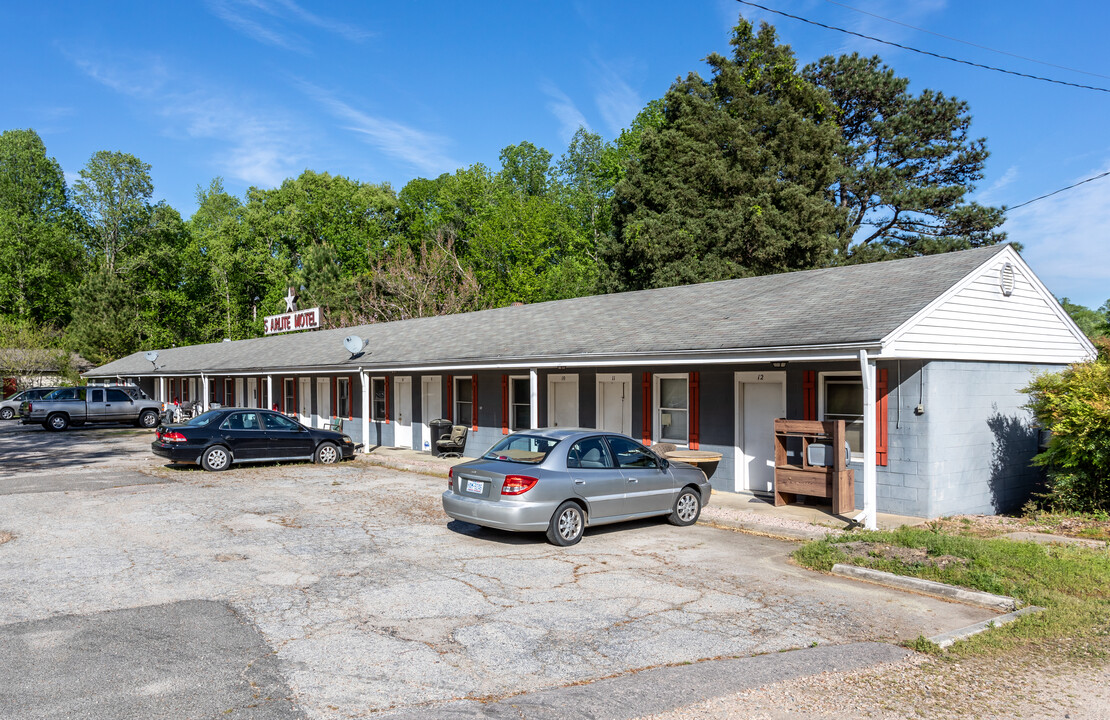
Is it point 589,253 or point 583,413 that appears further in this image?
point 589,253

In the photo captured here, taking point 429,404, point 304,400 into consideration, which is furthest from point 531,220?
point 429,404

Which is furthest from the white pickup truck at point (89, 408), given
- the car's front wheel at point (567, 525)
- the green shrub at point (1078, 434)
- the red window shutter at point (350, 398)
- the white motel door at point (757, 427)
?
the green shrub at point (1078, 434)

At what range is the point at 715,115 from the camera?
37.8 metres

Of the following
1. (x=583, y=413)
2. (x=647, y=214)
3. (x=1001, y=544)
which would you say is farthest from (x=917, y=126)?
(x=1001, y=544)

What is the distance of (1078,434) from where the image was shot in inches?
456

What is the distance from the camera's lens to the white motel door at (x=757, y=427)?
13.7 meters

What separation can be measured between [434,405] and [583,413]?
6523 mm

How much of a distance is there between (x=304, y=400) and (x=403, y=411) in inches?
296

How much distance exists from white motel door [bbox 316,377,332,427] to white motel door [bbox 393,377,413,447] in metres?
4.41

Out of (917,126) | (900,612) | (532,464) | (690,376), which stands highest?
(917,126)

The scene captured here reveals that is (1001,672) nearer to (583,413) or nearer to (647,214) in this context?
(583,413)

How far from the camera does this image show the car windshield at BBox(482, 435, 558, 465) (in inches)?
380

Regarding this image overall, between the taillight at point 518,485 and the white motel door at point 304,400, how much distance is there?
21311 mm

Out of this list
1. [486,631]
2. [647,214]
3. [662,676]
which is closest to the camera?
[662,676]
